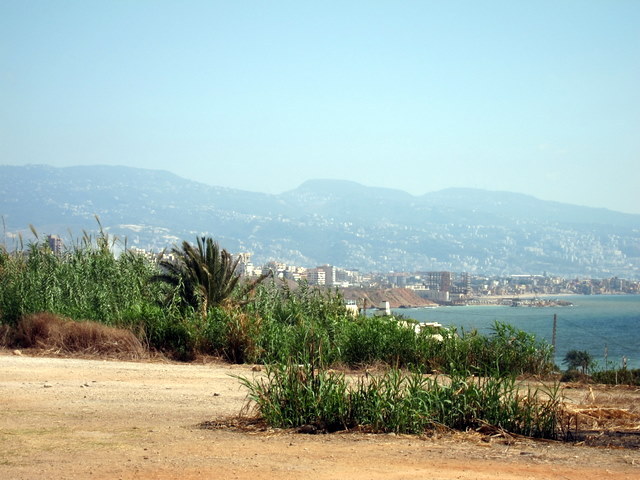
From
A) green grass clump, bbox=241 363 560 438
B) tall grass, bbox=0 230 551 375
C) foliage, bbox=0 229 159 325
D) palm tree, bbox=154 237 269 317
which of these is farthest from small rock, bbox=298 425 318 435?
palm tree, bbox=154 237 269 317

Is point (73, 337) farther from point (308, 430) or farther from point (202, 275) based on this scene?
point (308, 430)

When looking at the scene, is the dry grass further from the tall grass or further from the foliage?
the foliage

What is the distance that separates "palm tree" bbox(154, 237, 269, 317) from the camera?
17172 mm

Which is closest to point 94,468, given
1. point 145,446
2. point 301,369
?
point 145,446

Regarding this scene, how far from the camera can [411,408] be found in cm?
789

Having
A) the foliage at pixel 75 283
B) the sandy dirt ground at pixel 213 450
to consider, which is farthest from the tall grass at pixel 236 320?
the sandy dirt ground at pixel 213 450

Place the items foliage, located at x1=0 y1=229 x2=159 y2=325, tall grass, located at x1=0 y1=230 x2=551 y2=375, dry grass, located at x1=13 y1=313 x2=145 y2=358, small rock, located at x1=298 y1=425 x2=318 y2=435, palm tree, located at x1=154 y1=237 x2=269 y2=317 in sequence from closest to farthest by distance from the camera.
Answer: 1. small rock, located at x1=298 y1=425 x2=318 y2=435
2. tall grass, located at x1=0 y1=230 x2=551 y2=375
3. dry grass, located at x1=13 y1=313 x2=145 y2=358
4. foliage, located at x1=0 y1=229 x2=159 y2=325
5. palm tree, located at x1=154 y1=237 x2=269 y2=317

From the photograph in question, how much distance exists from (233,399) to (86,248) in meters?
10.7

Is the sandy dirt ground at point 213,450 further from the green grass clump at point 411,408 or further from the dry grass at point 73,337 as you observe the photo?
the dry grass at point 73,337

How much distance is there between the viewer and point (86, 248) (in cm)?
1958

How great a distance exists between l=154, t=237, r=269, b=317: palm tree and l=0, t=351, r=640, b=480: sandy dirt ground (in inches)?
276

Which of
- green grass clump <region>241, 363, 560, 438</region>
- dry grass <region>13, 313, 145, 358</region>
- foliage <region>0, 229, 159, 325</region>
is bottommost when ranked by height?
dry grass <region>13, 313, 145, 358</region>

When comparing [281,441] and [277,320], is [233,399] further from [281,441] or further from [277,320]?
[277,320]

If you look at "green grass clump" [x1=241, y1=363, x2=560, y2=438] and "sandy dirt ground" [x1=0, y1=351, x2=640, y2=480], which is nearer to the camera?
"sandy dirt ground" [x1=0, y1=351, x2=640, y2=480]
